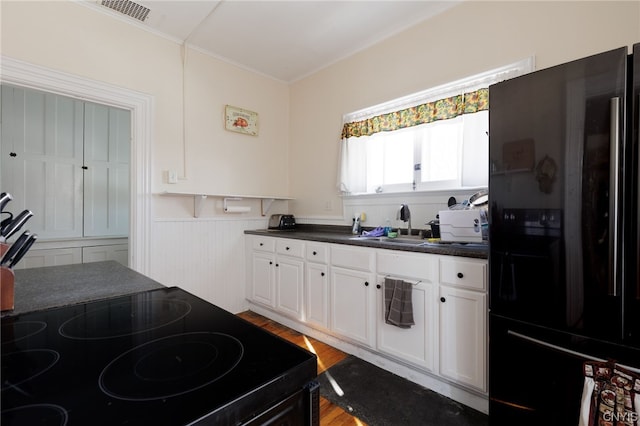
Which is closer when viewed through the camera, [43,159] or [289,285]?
[289,285]

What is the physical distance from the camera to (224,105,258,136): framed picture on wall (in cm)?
305

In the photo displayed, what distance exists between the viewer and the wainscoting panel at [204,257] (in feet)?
8.59

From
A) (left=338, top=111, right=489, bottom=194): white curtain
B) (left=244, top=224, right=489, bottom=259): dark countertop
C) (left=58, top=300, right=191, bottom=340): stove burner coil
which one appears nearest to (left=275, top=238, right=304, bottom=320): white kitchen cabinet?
(left=244, top=224, right=489, bottom=259): dark countertop

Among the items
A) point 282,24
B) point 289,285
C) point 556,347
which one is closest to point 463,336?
point 556,347

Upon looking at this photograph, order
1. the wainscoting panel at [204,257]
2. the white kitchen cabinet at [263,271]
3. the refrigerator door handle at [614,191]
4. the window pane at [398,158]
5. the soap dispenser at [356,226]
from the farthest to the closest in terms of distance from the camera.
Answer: the white kitchen cabinet at [263,271], the soap dispenser at [356,226], the wainscoting panel at [204,257], the window pane at [398,158], the refrigerator door handle at [614,191]

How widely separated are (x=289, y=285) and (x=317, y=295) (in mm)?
351

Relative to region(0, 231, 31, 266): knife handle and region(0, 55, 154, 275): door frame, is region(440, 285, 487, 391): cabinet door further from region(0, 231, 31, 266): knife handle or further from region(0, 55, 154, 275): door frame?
region(0, 55, 154, 275): door frame

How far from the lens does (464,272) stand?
1.61 meters

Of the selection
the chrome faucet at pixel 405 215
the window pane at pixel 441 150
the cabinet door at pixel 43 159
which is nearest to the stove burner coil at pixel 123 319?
the chrome faucet at pixel 405 215

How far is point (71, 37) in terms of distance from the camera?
215cm

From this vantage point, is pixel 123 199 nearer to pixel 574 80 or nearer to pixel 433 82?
pixel 433 82

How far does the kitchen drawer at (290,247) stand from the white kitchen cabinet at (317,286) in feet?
0.28

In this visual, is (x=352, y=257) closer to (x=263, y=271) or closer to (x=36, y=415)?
(x=263, y=271)

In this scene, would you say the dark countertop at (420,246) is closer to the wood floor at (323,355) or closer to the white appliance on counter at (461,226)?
the white appliance on counter at (461,226)
